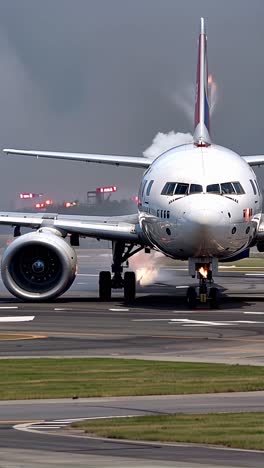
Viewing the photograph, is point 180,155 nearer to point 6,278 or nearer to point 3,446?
point 6,278

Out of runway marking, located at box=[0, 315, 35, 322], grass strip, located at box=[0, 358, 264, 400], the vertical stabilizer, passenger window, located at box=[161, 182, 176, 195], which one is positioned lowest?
grass strip, located at box=[0, 358, 264, 400]

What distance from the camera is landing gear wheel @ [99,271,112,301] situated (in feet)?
182

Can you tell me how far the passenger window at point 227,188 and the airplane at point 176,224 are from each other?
0.11 feet

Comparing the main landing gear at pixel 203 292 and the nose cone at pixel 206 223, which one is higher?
the nose cone at pixel 206 223

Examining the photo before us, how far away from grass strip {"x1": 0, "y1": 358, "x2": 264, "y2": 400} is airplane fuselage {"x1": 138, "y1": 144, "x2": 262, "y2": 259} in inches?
605

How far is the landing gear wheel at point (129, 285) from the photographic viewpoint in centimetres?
5509

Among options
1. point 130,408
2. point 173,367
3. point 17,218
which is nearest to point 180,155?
point 17,218

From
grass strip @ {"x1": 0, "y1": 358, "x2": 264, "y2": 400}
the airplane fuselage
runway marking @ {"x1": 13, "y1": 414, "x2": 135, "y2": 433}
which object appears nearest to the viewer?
runway marking @ {"x1": 13, "y1": 414, "x2": 135, "y2": 433}

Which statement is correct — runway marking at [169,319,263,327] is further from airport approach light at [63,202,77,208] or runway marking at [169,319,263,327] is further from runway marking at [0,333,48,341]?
airport approach light at [63,202,77,208]

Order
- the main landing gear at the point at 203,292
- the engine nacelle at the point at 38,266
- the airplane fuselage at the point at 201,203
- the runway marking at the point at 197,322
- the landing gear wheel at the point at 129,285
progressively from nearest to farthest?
the runway marking at the point at 197,322 < the airplane fuselage at the point at 201,203 < the main landing gear at the point at 203,292 < the engine nacelle at the point at 38,266 < the landing gear wheel at the point at 129,285

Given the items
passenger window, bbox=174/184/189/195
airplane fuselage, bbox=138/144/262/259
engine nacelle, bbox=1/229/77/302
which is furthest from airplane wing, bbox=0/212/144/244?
passenger window, bbox=174/184/189/195

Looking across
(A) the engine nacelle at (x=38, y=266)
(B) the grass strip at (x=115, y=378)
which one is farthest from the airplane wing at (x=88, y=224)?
(B) the grass strip at (x=115, y=378)

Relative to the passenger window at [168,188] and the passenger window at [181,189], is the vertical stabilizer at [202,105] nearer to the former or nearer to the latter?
the passenger window at [168,188]

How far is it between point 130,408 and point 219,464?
6.90m
